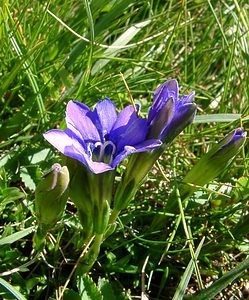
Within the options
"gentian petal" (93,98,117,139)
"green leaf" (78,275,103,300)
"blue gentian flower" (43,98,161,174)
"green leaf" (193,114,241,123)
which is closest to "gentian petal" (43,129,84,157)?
"blue gentian flower" (43,98,161,174)

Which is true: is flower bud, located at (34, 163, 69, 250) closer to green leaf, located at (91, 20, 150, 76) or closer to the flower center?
the flower center

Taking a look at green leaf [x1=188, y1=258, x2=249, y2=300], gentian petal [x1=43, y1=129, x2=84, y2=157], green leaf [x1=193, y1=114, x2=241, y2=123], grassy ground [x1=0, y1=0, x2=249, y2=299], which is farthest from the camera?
green leaf [x1=193, y1=114, x2=241, y2=123]

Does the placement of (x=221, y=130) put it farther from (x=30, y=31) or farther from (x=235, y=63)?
(x=30, y=31)

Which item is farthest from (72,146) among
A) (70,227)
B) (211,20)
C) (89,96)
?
(211,20)

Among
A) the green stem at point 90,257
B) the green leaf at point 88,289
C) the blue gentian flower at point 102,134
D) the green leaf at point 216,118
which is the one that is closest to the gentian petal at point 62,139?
the blue gentian flower at point 102,134

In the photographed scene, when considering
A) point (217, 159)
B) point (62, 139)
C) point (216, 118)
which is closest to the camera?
point (62, 139)

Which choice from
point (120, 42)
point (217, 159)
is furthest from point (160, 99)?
point (120, 42)

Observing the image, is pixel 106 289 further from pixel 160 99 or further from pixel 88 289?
pixel 160 99
